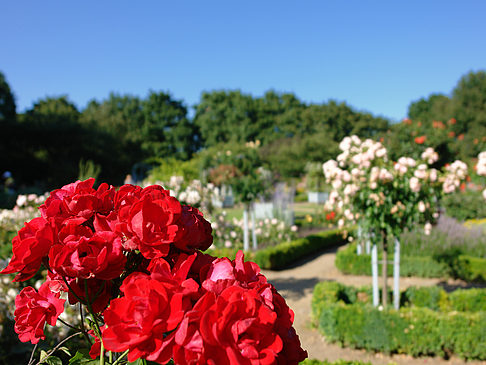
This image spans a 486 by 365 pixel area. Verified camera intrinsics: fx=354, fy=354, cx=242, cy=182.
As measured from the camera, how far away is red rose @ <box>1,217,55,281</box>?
77cm

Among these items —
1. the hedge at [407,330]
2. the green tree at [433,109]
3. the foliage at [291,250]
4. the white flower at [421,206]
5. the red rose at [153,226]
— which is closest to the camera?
the red rose at [153,226]

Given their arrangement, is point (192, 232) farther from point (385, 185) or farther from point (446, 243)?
point (446, 243)

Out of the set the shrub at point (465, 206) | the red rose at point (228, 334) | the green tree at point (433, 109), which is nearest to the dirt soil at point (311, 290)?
the red rose at point (228, 334)

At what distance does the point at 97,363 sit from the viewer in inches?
32.5

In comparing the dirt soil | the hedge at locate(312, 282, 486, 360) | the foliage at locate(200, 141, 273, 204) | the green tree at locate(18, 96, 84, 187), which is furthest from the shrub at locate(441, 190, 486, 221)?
the green tree at locate(18, 96, 84, 187)

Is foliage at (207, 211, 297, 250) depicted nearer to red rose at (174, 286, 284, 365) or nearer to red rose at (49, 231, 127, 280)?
red rose at (49, 231, 127, 280)

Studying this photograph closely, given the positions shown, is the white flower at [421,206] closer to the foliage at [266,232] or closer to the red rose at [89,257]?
the red rose at [89,257]

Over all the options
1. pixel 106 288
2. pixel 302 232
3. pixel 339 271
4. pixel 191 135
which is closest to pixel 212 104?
pixel 191 135

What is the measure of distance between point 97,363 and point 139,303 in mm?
323

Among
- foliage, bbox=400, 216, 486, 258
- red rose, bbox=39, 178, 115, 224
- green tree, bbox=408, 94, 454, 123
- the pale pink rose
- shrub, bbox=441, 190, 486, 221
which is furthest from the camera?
green tree, bbox=408, 94, 454, 123

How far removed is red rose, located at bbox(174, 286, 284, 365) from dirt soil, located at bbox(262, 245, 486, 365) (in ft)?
11.3

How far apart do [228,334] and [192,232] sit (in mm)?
264

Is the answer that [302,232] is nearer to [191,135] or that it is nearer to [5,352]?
[5,352]

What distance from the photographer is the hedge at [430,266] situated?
→ 767cm
